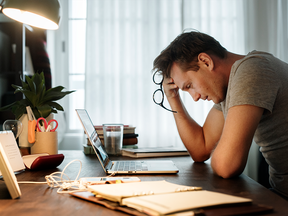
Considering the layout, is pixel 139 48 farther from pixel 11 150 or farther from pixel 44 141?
pixel 11 150

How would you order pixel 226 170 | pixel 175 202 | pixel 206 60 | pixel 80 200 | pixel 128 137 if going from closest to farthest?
pixel 175 202, pixel 80 200, pixel 226 170, pixel 206 60, pixel 128 137

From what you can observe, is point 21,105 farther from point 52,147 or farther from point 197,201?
point 197,201

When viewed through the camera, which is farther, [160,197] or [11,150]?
[11,150]

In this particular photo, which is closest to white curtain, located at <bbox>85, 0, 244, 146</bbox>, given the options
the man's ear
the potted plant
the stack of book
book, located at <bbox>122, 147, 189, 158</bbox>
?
the stack of book

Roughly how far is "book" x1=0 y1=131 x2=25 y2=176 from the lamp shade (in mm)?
→ 563

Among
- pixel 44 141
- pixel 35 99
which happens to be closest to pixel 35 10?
pixel 35 99

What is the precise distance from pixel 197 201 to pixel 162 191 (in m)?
0.10

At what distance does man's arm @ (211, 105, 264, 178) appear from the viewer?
798mm

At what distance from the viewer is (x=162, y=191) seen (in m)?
0.54

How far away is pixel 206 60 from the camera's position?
1.06 m

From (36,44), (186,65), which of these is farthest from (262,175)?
(36,44)

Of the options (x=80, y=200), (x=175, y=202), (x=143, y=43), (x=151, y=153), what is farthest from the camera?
(x=143, y=43)

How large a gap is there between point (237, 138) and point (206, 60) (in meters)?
0.40

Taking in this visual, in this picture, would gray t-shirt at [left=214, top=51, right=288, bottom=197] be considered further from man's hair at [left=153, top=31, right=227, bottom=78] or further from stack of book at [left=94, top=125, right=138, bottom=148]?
stack of book at [left=94, top=125, right=138, bottom=148]
